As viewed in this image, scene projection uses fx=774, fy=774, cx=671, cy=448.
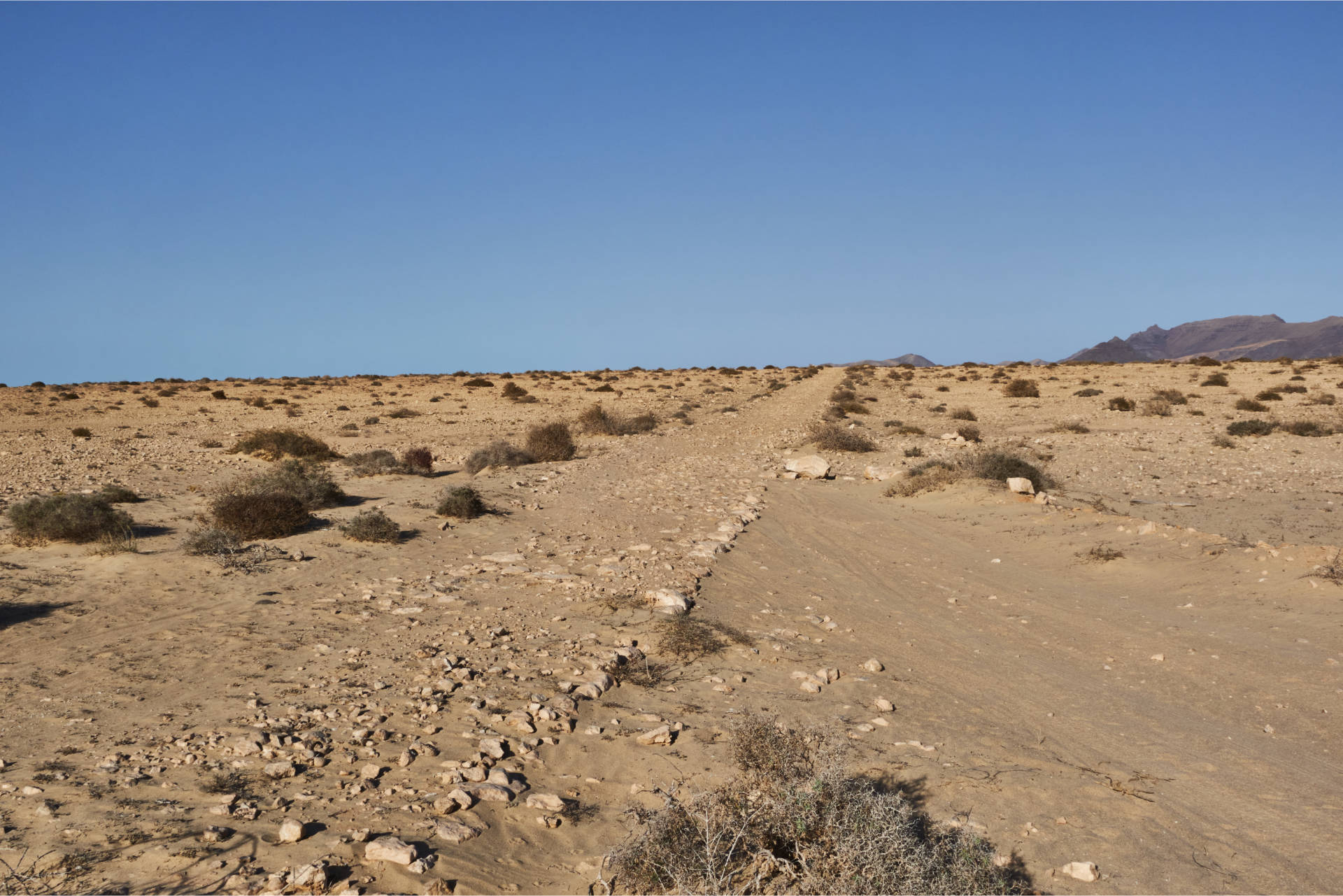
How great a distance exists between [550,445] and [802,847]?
49.7 feet

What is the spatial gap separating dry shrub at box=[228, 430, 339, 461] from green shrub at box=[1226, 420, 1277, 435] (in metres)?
22.7

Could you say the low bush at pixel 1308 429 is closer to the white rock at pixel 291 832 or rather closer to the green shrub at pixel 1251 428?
the green shrub at pixel 1251 428

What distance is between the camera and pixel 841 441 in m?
19.7

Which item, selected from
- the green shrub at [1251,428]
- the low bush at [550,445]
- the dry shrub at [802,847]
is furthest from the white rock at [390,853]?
the green shrub at [1251,428]

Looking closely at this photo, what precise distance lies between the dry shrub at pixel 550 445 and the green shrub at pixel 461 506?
593cm

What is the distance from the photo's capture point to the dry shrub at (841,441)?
1962 cm

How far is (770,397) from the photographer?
3875 centimetres

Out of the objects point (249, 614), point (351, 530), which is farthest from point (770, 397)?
point (249, 614)

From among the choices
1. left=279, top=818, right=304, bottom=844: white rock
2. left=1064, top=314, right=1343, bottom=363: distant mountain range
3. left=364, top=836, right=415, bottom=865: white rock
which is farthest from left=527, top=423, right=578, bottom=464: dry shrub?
left=1064, top=314, right=1343, bottom=363: distant mountain range

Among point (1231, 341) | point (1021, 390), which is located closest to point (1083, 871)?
point (1021, 390)

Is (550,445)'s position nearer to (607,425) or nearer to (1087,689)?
(607,425)

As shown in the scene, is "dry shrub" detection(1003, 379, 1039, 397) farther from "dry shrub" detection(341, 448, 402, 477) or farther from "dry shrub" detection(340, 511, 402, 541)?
"dry shrub" detection(340, 511, 402, 541)

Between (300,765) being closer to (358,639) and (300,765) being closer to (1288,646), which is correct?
(358,639)

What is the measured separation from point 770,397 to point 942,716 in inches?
1317
